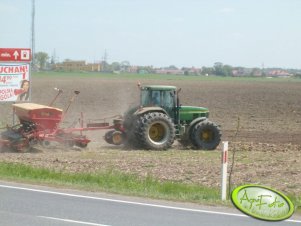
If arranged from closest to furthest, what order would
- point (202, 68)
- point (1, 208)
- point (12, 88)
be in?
point (1, 208)
point (12, 88)
point (202, 68)

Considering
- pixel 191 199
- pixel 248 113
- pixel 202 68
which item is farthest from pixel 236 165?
pixel 202 68

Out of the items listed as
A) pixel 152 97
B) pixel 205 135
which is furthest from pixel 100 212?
pixel 205 135

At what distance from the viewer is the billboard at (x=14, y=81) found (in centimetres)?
2244

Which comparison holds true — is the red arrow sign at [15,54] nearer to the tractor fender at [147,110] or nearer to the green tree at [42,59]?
the tractor fender at [147,110]

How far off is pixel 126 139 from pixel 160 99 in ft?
6.03

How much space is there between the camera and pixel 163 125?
66.6 ft

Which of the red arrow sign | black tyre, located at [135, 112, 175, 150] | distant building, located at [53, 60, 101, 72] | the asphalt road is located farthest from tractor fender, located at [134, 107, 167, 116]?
distant building, located at [53, 60, 101, 72]

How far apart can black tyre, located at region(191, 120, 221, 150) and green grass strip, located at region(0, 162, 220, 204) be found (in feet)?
20.0

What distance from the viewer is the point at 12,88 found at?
22.7 m

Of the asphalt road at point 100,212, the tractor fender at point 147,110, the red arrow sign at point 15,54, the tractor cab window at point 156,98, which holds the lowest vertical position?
the asphalt road at point 100,212

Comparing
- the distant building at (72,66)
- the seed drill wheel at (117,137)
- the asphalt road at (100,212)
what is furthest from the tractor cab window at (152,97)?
the distant building at (72,66)

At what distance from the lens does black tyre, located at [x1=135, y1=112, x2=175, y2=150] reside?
20.0 meters

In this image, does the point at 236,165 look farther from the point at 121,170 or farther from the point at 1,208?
the point at 1,208

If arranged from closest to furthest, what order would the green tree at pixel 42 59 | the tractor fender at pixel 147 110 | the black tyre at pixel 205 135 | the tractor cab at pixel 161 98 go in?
the tractor fender at pixel 147 110 → the black tyre at pixel 205 135 → the tractor cab at pixel 161 98 → the green tree at pixel 42 59
